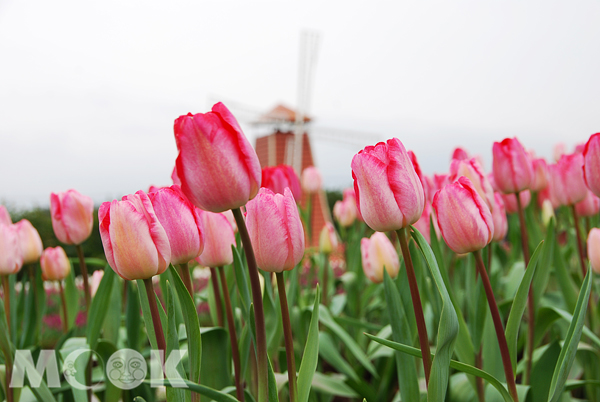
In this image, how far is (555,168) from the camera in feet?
6.24

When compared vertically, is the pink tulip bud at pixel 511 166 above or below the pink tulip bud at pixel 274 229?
above

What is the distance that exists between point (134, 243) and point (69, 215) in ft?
3.22

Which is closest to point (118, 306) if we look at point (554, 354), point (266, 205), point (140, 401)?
point (140, 401)

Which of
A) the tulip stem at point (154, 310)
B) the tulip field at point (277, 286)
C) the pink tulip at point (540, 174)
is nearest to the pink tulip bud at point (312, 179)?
the tulip field at point (277, 286)

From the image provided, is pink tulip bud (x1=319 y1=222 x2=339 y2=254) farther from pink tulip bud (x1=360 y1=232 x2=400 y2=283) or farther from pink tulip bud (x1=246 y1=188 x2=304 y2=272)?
pink tulip bud (x1=246 y1=188 x2=304 y2=272)

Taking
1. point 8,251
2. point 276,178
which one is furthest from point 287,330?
point 8,251

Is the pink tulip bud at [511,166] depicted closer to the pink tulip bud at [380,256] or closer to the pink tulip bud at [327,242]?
the pink tulip bud at [380,256]

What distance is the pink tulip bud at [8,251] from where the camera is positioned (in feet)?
5.08

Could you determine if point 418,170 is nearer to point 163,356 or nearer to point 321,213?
point 163,356

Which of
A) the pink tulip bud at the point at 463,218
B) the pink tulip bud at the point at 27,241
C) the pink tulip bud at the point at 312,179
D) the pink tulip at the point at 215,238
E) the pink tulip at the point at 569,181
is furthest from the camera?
the pink tulip bud at the point at 312,179

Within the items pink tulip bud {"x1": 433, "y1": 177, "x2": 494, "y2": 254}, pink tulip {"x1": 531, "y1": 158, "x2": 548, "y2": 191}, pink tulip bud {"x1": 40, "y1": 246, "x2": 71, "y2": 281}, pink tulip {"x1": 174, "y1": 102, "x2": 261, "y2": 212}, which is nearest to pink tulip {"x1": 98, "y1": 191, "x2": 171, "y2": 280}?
pink tulip {"x1": 174, "y1": 102, "x2": 261, "y2": 212}

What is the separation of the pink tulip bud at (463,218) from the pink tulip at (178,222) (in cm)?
56

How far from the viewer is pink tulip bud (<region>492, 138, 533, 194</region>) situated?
5.20 feet

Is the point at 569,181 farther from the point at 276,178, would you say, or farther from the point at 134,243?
the point at 134,243
